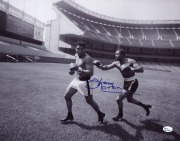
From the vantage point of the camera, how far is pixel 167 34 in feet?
170

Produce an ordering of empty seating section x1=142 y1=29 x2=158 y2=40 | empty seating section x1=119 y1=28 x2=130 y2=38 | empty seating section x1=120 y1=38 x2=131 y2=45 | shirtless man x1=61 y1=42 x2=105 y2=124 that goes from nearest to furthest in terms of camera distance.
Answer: shirtless man x1=61 y1=42 x2=105 y2=124, empty seating section x1=120 y1=38 x2=131 y2=45, empty seating section x1=142 y1=29 x2=158 y2=40, empty seating section x1=119 y1=28 x2=130 y2=38

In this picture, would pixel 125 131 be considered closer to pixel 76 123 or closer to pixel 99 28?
pixel 76 123

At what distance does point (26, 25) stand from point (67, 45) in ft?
38.9

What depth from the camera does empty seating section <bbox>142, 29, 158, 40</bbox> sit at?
171 ft

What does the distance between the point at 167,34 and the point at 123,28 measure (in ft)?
46.4

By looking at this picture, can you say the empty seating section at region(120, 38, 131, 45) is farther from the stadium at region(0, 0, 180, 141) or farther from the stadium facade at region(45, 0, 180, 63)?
the stadium at region(0, 0, 180, 141)

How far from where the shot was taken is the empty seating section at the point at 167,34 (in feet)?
165

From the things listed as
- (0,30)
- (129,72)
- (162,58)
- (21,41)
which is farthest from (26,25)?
(162,58)

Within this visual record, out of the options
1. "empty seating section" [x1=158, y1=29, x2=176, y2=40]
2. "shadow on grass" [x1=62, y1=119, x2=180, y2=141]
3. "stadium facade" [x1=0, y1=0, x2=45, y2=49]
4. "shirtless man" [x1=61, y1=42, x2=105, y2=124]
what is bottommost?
"shadow on grass" [x1=62, y1=119, x2=180, y2=141]

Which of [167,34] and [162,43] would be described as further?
[167,34]

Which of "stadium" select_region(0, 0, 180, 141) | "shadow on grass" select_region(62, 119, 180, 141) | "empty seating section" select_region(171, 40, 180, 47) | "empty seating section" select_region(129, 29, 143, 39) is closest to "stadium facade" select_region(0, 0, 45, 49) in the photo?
"stadium" select_region(0, 0, 180, 141)
